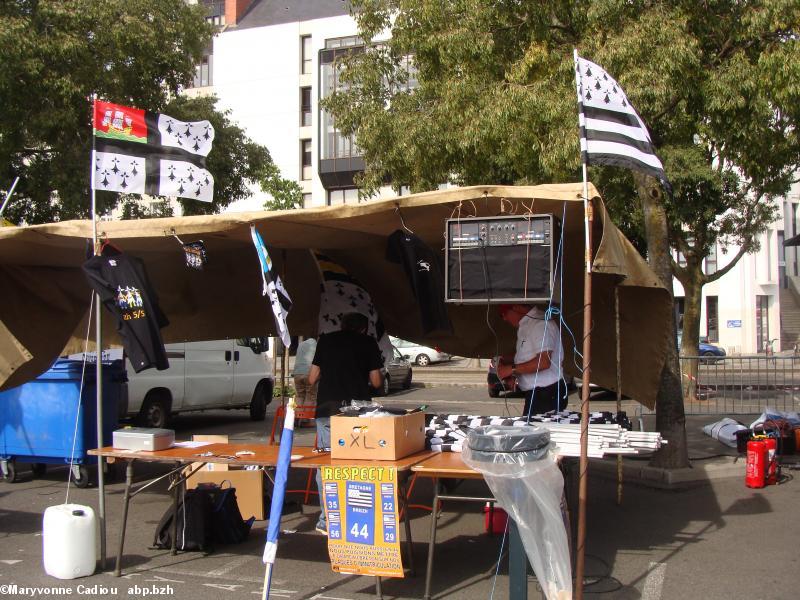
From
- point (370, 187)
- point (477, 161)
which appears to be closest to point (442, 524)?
point (477, 161)

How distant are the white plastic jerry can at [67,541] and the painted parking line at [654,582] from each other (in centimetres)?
395

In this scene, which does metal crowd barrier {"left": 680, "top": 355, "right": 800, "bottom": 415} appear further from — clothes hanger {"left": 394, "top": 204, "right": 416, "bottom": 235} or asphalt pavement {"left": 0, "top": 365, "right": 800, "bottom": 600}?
clothes hanger {"left": 394, "top": 204, "right": 416, "bottom": 235}

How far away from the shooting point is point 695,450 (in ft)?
35.8

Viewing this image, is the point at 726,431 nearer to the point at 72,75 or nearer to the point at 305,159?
the point at 72,75

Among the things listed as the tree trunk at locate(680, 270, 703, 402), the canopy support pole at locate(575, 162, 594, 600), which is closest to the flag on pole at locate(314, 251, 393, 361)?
the canopy support pole at locate(575, 162, 594, 600)

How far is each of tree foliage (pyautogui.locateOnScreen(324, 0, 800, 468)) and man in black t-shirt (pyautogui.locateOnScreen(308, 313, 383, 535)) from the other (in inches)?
156

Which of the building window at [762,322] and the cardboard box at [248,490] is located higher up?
the building window at [762,322]

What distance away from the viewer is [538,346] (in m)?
6.67

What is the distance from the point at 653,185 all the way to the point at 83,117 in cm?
1035

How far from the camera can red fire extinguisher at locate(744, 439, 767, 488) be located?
869cm

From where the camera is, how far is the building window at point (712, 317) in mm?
40031

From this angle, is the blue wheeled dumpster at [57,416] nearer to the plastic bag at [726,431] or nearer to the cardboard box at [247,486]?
the cardboard box at [247,486]

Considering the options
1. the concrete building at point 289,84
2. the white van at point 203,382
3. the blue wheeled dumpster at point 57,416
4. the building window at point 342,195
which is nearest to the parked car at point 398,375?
the white van at point 203,382

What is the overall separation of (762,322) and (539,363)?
37.5 m
